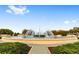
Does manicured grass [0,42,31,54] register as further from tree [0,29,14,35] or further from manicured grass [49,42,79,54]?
manicured grass [49,42,79,54]

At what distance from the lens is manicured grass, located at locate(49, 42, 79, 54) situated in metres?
3.60

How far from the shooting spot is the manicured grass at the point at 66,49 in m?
3.60

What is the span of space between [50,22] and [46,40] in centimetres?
30

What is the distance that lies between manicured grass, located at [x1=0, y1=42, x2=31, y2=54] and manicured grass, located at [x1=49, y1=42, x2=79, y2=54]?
1.34ft

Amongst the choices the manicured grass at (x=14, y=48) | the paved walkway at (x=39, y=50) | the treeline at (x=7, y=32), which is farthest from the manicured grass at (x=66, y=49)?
the treeline at (x=7, y=32)

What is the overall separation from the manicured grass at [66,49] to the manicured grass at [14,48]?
1.34 ft

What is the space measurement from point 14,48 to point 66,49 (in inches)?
32.1

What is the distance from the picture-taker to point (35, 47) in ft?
12.1

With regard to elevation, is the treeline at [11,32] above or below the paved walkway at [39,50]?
above

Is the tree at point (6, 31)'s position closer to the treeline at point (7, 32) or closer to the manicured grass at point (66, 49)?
the treeline at point (7, 32)

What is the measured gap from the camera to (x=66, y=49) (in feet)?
11.9
